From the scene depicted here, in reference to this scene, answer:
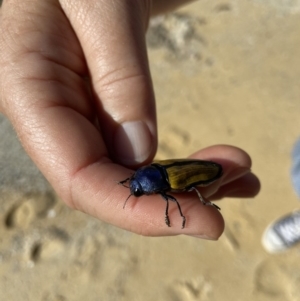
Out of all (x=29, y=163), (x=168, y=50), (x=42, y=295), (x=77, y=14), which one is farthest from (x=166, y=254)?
(x=168, y=50)

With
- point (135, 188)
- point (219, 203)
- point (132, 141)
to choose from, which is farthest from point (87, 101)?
point (219, 203)

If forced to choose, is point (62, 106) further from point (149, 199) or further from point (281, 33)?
point (281, 33)

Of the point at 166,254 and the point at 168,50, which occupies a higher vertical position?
the point at 168,50

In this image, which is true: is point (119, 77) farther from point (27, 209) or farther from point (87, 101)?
point (27, 209)

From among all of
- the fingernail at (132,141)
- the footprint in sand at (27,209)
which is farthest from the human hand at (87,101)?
the footprint in sand at (27,209)

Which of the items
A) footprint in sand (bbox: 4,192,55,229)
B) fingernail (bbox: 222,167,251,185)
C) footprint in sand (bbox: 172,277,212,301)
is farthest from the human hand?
footprint in sand (bbox: 4,192,55,229)
